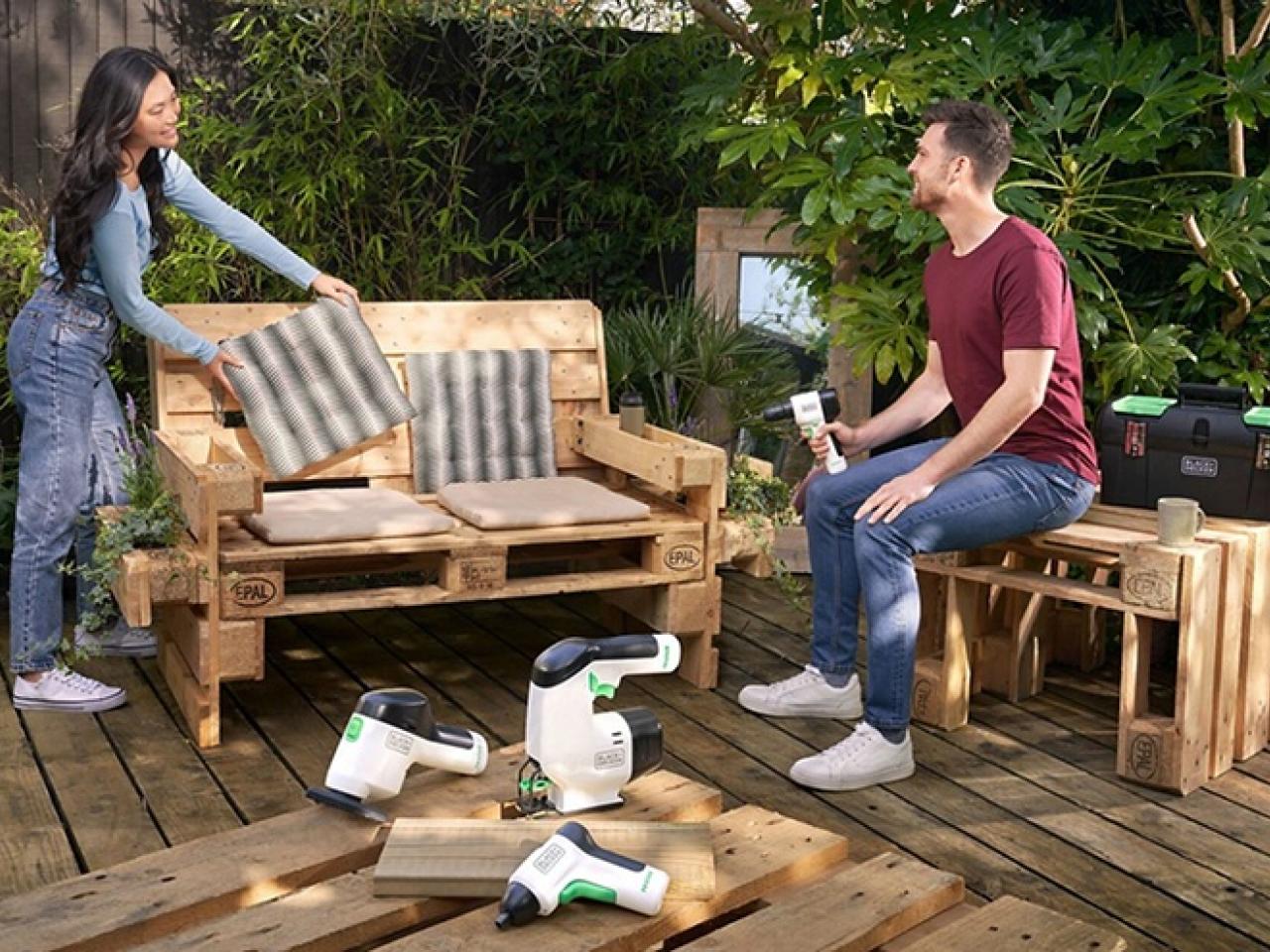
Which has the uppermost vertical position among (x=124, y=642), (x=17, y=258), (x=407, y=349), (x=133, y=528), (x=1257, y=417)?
(x=17, y=258)

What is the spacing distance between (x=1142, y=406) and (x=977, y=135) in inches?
33.4

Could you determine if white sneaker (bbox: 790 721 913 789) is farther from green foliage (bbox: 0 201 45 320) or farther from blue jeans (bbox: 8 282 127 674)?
green foliage (bbox: 0 201 45 320)

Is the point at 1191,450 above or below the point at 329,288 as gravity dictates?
below

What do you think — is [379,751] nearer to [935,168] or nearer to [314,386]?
[935,168]

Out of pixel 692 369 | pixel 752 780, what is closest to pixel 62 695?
pixel 752 780

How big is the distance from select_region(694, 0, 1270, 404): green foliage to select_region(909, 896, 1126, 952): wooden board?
223 centimetres

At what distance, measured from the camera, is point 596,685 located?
2.75 m

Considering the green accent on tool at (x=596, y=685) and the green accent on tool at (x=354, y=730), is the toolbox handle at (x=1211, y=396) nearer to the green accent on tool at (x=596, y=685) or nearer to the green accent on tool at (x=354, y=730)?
the green accent on tool at (x=596, y=685)

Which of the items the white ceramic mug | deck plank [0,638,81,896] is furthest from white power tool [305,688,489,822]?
the white ceramic mug

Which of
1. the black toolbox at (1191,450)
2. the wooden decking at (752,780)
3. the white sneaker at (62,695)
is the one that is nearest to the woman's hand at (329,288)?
the wooden decking at (752,780)

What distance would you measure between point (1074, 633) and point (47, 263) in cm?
283

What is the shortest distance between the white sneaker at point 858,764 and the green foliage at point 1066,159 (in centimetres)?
117

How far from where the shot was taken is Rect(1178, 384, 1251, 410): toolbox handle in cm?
417

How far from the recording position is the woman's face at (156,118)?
4.06 meters
